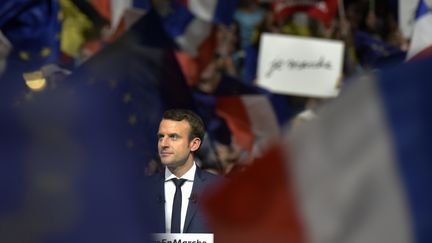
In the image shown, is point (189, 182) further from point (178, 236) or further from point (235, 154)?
point (235, 154)

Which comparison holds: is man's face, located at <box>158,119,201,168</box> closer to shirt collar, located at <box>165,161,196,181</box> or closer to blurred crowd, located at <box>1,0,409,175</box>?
shirt collar, located at <box>165,161,196,181</box>

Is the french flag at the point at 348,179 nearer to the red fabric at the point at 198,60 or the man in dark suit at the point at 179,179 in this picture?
the man in dark suit at the point at 179,179

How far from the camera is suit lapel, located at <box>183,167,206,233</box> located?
147 inches

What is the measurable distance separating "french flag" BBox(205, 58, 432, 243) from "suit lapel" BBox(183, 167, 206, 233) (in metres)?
1.89

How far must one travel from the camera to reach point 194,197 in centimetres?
379

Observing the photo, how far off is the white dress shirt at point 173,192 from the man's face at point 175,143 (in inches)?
1.4

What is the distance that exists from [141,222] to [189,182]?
204cm

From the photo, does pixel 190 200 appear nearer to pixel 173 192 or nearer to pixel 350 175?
pixel 173 192

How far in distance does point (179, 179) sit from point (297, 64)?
4968 mm

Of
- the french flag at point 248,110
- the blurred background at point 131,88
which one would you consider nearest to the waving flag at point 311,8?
the blurred background at point 131,88

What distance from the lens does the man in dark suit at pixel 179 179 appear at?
3.74 meters

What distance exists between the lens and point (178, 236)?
3631mm

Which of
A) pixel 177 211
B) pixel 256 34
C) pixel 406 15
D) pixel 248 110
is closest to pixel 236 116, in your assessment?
pixel 248 110

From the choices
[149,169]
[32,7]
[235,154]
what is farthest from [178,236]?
[32,7]
